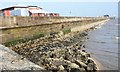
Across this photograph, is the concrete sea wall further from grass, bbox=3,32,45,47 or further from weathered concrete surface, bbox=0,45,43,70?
weathered concrete surface, bbox=0,45,43,70

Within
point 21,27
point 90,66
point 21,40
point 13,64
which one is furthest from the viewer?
point 21,27

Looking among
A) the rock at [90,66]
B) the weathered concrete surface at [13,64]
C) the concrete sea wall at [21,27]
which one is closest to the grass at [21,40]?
the concrete sea wall at [21,27]

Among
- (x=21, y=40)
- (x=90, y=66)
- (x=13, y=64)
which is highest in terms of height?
(x=21, y=40)

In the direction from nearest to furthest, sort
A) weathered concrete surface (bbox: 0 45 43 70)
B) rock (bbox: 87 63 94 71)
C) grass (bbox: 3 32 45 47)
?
weathered concrete surface (bbox: 0 45 43 70)
rock (bbox: 87 63 94 71)
grass (bbox: 3 32 45 47)

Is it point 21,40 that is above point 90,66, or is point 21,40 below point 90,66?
above

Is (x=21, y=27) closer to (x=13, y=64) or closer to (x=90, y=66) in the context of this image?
(x=90, y=66)

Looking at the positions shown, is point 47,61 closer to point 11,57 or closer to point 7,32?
point 11,57

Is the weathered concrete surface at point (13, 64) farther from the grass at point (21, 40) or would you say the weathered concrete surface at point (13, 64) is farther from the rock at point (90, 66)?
the grass at point (21, 40)

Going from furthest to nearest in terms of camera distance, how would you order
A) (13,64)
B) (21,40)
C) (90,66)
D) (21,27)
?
(21,27) → (21,40) → (90,66) → (13,64)

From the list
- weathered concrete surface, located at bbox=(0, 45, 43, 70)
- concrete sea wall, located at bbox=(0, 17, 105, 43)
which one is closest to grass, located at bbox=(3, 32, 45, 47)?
concrete sea wall, located at bbox=(0, 17, 105, 43)

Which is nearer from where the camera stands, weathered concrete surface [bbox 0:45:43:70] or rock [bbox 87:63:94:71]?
weathered concrete surface [bbox 0:45:43:70]

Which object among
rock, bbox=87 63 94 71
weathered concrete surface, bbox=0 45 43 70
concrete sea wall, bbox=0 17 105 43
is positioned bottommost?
rock, bbox=87 63 94 71

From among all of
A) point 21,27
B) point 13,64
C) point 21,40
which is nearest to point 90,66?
point 13,64

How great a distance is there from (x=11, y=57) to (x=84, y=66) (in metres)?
4.25
